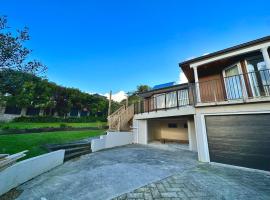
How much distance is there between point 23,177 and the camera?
5.00m

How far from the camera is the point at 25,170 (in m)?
5.09

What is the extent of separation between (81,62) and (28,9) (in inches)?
377

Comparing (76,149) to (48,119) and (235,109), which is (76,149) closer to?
(235,109)

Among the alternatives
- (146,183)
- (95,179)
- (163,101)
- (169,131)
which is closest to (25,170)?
(95,179)

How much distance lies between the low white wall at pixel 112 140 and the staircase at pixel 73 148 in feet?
1.54

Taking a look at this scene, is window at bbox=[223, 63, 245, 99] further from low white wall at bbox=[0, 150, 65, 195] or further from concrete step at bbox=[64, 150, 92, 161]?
low white wall at bbox=[0, 150, 65, 195]

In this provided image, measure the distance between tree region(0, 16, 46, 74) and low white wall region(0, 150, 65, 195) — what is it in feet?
11.5

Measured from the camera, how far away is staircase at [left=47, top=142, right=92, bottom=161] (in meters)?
7.81

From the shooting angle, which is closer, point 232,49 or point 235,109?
point 235,109

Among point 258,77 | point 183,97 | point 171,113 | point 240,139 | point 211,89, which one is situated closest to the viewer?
point 240,139

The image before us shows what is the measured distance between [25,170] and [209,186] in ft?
21.3

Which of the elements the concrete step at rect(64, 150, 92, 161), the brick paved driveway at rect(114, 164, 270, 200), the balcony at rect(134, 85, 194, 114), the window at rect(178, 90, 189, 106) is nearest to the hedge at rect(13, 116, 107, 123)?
the balcony at rect(134, 85, 194, 114)

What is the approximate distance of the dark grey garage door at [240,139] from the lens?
19.7 feet

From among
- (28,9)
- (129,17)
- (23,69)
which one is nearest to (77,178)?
(23,69)
